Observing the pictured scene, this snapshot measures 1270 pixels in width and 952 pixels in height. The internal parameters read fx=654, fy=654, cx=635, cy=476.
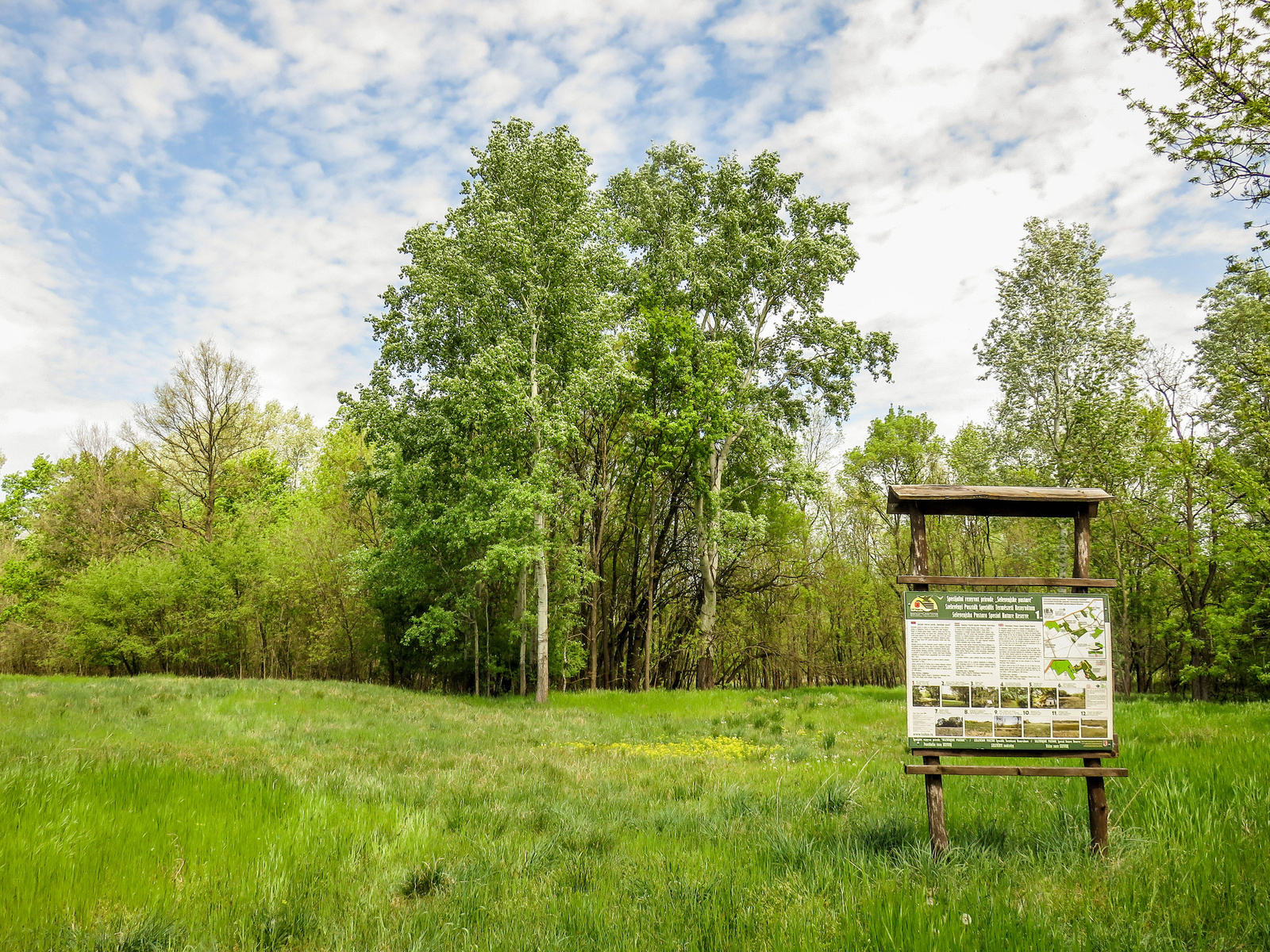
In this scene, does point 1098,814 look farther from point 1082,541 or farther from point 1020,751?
point 1082,541

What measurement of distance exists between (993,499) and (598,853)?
13.8 feet

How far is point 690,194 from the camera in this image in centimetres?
2709

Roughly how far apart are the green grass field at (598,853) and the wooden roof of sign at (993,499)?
8.05 ft

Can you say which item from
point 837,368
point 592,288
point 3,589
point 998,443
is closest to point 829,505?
point 998,443

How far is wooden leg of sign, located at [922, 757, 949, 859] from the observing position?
471cm

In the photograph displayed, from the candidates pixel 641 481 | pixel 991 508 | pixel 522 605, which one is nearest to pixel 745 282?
pixel 641 481

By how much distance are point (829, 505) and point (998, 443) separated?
916 cm

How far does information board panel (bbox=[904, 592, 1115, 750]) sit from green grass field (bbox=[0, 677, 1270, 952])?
0.81 meters

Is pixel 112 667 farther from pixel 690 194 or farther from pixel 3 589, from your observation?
pixel 690 194

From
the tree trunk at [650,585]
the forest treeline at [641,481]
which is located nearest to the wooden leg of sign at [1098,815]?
the forest treeline at [641,481]

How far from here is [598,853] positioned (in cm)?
517

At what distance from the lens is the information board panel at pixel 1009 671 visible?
4746 millimetres

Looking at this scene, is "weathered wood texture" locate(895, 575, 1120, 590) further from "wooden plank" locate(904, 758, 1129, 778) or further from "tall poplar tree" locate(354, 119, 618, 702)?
"tall poplar tree" locate(354, 119, 618, 702)

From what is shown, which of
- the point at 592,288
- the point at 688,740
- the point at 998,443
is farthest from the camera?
the point at 998,443
